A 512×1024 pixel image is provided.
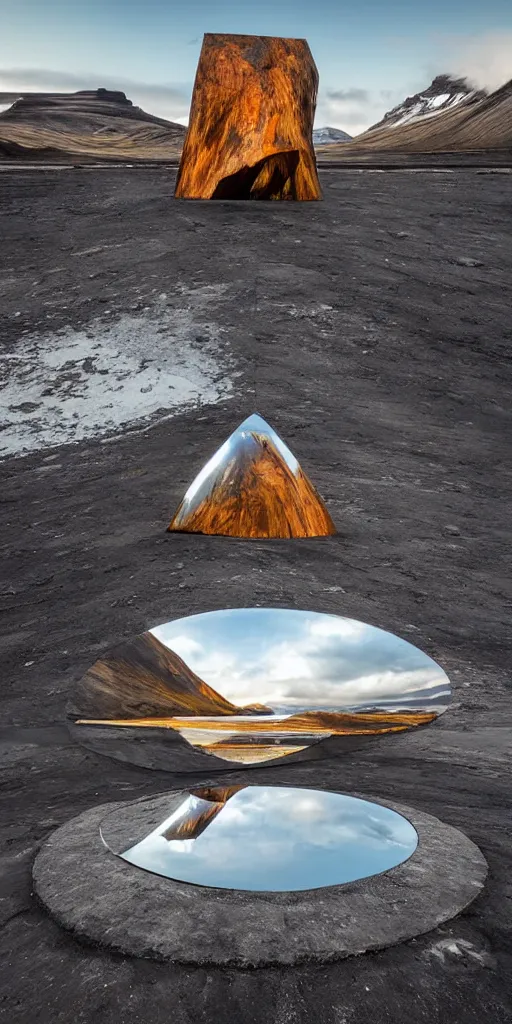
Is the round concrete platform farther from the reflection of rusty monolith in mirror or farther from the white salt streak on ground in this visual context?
the reflection of rusty monolith in mirror

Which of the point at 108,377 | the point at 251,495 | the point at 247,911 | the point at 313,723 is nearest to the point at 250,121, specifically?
the point at 108,377

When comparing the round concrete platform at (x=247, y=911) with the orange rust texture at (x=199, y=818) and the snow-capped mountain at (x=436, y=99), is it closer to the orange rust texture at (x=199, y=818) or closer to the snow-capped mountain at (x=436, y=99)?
the orange rust texture at (x=199, y=818)

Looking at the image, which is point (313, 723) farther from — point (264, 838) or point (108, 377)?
point (108, 377)

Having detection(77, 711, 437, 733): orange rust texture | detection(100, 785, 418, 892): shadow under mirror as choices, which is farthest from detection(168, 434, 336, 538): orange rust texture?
detection(100, 785, 418, 892): shadow under mirror

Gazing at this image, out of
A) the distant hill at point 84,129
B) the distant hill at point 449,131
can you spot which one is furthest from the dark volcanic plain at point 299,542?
the distant hill at point 449,131

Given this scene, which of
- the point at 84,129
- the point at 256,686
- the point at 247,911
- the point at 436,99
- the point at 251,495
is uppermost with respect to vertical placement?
the point at 436,99
